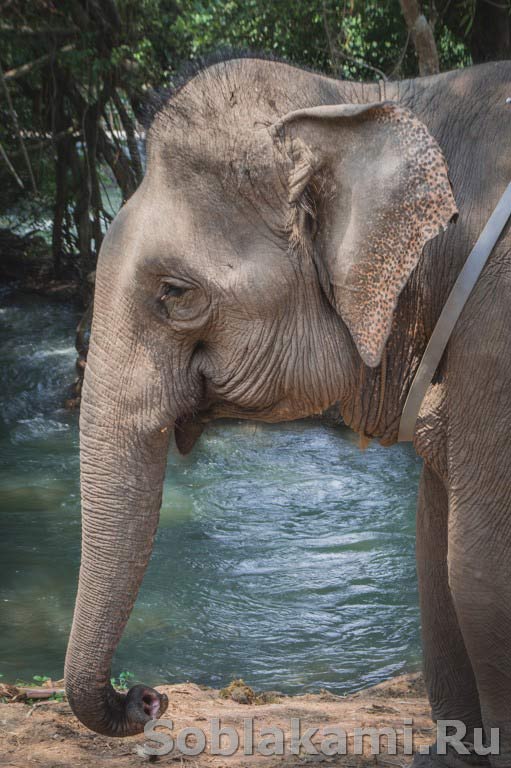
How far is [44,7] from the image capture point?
9742 millimetres

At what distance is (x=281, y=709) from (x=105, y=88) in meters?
7.19

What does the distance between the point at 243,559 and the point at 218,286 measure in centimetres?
493

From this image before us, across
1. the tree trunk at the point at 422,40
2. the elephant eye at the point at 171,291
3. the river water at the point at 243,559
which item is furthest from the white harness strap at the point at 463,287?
the tree trunk at the point at 422,40

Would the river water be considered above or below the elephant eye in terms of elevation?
below

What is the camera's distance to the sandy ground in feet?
11.1

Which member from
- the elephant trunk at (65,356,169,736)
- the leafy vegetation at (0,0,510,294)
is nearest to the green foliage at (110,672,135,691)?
the elephant trunk at (65,356,169,736)

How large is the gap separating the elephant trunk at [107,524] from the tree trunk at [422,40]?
5.01m

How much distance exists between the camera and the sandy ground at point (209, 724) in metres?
3.39

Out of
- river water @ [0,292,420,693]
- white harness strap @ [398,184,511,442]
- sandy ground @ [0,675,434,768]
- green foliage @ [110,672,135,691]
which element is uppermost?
white harness strap @ [398,184,511,442]

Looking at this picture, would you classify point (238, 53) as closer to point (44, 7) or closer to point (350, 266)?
point (350, 266)

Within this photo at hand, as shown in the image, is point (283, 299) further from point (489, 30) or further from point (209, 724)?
point (489, 30)

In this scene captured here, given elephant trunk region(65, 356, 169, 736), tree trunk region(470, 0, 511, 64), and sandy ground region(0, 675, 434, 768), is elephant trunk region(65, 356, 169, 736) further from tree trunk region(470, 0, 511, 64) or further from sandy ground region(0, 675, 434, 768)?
tree trunk region(470, 0, 511, 64)

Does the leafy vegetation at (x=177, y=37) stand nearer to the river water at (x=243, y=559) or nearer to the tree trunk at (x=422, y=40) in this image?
the tree trunk at (x=422, y=40)

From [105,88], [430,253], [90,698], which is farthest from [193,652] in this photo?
[105,88]
